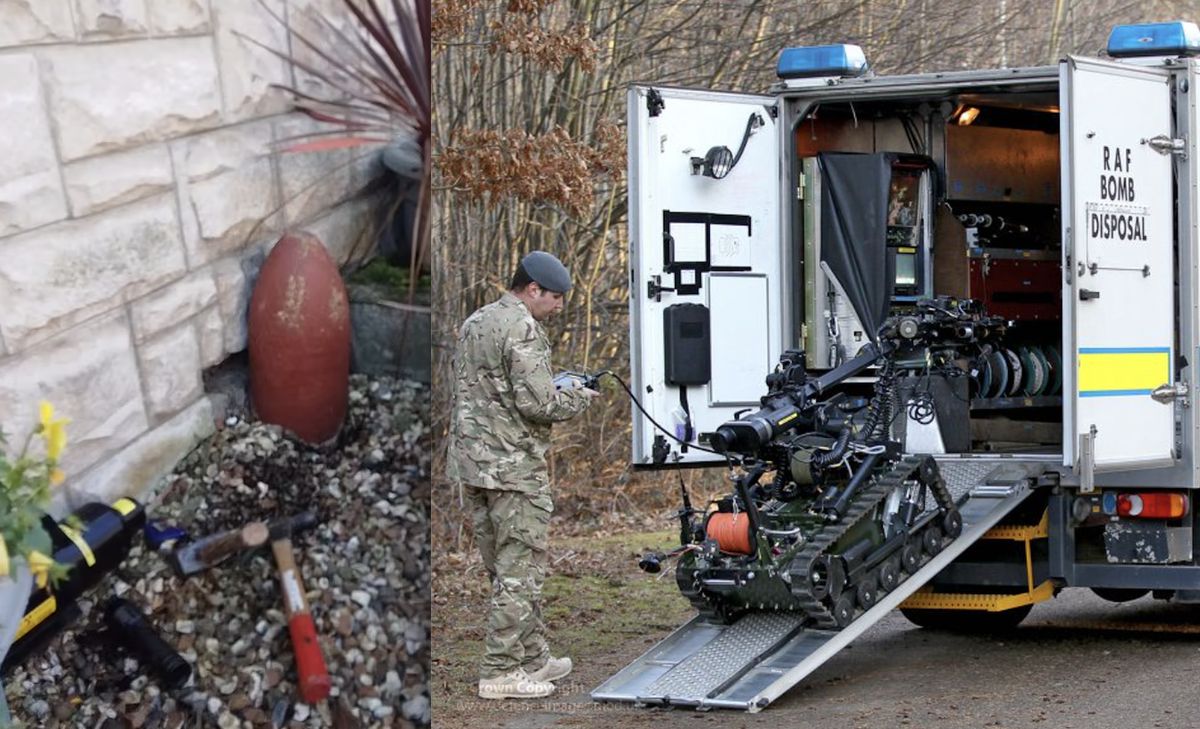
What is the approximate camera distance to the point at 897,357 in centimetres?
868

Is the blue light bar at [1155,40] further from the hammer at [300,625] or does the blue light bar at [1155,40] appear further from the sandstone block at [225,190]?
the hammer at [300,625]

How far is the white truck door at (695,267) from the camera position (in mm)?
8539

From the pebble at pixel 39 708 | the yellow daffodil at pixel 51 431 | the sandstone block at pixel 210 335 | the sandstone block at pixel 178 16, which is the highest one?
the sandstone block at pixel 178 16

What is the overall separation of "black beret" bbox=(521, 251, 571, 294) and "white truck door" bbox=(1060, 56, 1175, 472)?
214 centimetres

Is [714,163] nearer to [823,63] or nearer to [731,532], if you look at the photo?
[823,63]

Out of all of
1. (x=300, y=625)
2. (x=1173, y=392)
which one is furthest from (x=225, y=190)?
(x=1173, y=392)

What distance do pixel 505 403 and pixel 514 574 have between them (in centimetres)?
72

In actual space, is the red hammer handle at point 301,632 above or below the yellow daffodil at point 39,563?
below

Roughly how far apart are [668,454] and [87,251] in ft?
18.2

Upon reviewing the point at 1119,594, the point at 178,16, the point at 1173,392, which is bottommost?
the point at 1119,594

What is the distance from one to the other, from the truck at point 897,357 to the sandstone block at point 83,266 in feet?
14.5

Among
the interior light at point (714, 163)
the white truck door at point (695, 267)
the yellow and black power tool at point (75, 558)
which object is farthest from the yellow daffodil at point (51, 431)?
the interior light at point (714, 163)

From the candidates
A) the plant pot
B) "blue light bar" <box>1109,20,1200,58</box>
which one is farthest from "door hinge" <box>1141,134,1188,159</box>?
the plant pot

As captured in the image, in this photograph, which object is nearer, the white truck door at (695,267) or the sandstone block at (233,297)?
the sandstone block at (233,297)
